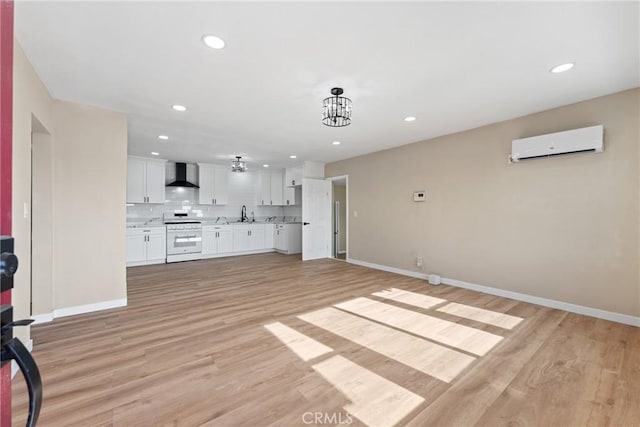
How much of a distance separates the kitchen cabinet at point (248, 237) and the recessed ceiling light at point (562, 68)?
6.68 metres

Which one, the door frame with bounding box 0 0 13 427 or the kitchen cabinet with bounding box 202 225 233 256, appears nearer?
the door frame with bounding box 0 0 13 427

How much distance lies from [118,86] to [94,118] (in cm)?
92

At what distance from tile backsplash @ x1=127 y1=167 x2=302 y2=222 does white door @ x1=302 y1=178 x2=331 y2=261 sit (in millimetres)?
1694

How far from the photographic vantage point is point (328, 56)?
7.25ft

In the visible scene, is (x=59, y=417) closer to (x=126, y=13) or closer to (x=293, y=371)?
(x=293, y=371)

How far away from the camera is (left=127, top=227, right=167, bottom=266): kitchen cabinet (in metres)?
5.72

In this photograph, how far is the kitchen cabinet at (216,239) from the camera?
6773mm

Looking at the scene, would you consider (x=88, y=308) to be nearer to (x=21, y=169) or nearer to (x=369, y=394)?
(x=21, y=169)

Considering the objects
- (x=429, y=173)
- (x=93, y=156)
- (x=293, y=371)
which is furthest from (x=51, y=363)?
(x=429, y=173)

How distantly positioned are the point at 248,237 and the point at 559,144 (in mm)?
6649

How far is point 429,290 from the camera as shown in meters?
4.07

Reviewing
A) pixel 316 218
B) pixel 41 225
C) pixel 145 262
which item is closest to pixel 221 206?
pixel 145 262

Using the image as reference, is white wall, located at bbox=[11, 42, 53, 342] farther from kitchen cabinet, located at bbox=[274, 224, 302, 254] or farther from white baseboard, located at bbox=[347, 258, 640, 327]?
kitchen cabinet, located at bbox=[274, 224, 302, 254]

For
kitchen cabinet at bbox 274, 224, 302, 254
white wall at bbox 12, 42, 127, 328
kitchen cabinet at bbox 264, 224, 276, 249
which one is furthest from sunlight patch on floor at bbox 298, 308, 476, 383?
kitchen cabinet at bbox 264, 224, 276, 249
